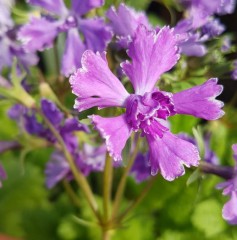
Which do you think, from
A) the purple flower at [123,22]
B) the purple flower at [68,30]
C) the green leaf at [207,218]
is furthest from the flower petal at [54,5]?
the green leaf at [207,218]

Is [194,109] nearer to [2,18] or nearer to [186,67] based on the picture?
[186,67]

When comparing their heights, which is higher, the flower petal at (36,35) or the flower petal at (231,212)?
the flower petal at (36,35)

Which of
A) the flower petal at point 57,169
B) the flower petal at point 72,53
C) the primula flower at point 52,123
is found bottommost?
the flower petal at point 57,169

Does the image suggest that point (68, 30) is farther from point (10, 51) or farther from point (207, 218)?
point (207, 218)

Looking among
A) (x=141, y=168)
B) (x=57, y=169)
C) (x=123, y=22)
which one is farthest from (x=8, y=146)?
(x=123, y=22)

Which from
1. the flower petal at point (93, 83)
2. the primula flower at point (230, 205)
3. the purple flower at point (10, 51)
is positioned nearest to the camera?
the flower petal at point (93, 83)

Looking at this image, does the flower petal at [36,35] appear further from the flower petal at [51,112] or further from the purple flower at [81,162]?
the purple flower at [81,162]

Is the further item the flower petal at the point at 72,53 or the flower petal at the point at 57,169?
the flower petal at the point at 57,169
